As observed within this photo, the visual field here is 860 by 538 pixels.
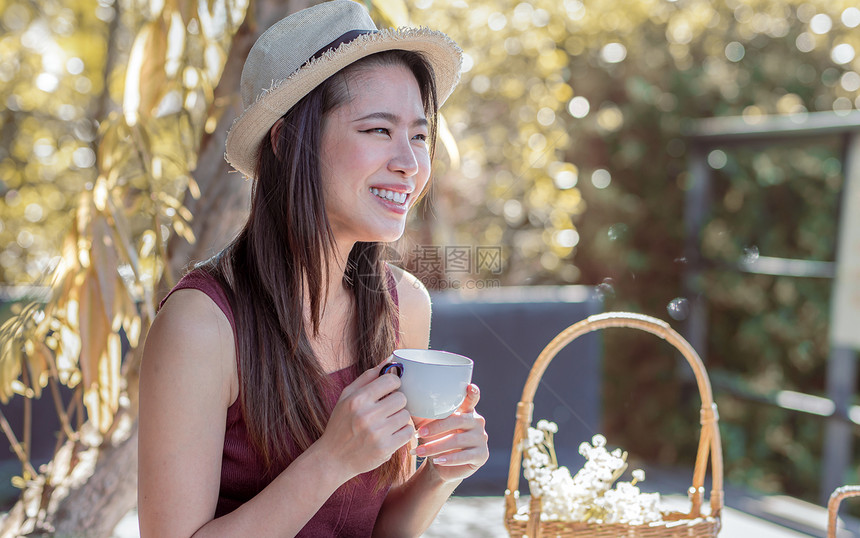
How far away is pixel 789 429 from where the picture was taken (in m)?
4.19

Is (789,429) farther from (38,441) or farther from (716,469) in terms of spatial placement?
(38,441)

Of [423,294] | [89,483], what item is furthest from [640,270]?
[89,483]

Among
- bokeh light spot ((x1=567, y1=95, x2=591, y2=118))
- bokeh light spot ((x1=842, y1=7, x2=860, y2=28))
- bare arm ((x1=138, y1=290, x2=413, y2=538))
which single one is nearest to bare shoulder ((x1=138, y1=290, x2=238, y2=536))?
bare arm ((x1=138, y1=290, x2=413, y2=538))

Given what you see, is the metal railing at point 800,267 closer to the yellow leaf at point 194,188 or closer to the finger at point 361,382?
the yellow leaf at point 194,188

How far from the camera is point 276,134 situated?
1.19 m

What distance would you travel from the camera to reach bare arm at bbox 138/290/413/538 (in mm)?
964

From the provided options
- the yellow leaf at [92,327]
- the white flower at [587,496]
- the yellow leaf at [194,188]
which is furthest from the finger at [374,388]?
the yellow leaf at [194,188]

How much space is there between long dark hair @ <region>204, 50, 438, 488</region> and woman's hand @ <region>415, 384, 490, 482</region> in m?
0.16

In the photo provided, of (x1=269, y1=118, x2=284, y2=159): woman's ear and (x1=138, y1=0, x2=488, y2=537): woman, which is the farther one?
(x1=269, y1=118, x2=284, y2=159): woman's ear

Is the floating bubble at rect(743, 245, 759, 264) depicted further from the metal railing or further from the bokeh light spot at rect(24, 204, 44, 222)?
the bokeh light spot at rect(24, 204, 44, 222)

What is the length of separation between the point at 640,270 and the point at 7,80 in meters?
4.00

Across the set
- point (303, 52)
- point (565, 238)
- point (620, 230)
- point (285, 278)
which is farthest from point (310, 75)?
point (620, 230)

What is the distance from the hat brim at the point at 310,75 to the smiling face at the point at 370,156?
0.04 meters

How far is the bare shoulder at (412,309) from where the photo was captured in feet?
4.81
